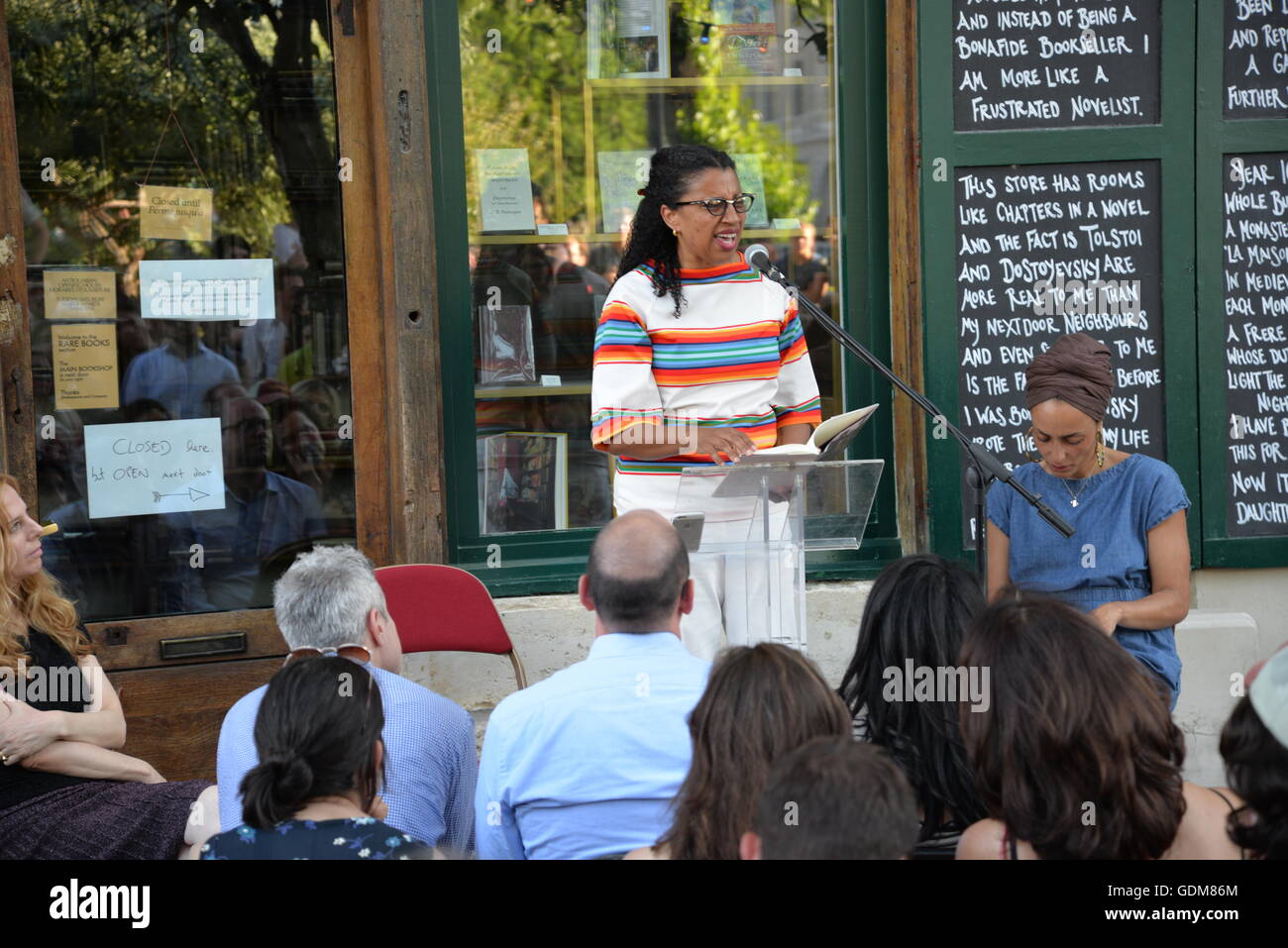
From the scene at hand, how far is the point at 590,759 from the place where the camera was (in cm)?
231

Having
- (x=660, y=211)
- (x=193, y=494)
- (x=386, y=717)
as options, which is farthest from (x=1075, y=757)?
(x=193, y=494)

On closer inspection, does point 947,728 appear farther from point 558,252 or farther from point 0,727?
point 558,252

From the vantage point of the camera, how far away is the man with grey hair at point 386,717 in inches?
102

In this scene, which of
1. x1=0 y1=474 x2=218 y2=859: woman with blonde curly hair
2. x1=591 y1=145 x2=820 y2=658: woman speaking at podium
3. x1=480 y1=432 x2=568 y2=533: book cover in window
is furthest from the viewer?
A: x1=480 y1=432 x2=568 y2=533: book cover in window

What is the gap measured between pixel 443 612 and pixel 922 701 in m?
1.99

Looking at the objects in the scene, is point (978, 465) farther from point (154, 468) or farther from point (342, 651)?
point (154, 468)

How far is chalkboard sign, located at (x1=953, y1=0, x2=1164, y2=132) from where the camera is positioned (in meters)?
4.72

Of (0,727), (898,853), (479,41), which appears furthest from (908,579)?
(479,41)

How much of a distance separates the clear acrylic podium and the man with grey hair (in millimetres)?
858

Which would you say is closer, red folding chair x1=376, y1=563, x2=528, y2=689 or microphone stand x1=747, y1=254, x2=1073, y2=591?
microphone stand x1=747, y1=254, x2=1073, y2=591

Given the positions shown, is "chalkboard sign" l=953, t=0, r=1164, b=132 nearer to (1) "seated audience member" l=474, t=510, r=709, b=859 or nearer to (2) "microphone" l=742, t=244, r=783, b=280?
(2) "microphone" l=742, t=244, r=783, b=280

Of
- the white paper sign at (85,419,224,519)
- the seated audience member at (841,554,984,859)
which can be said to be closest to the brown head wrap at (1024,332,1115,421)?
the seated audience member at (841,554,984,859)

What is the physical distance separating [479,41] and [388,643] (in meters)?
2.65

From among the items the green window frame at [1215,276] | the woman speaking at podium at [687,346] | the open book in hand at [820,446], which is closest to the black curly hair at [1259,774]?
the open book in hand at [820,446]
